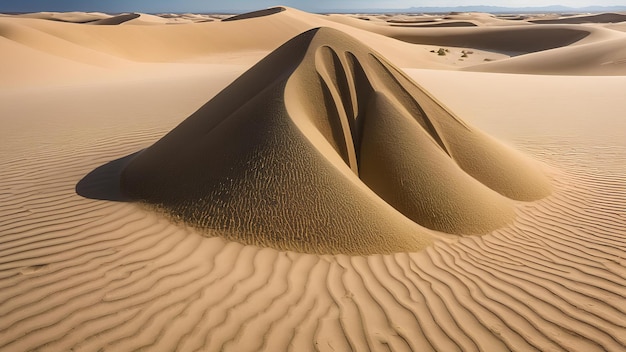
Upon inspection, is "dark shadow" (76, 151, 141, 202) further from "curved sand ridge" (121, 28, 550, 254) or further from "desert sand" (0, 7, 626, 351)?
"curved sand ridge" (121, 28, 550, 254)

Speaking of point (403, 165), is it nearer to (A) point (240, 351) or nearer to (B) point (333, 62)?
(B) point (333, 62)

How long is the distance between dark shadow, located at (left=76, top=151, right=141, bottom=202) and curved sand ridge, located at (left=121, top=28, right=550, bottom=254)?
7.6 inches

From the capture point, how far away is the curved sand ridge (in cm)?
454

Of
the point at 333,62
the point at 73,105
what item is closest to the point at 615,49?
the point at 333,62

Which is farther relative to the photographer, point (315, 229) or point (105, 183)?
point (105, 183)

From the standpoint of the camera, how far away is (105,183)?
20.4ft

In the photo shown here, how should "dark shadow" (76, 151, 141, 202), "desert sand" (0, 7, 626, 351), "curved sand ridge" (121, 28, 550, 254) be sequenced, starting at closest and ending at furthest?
"desert sand" (0, 7, 626, 351)
"curved sand ridge" (121, 28, 550, 254)
"dark shadow" (76, 151, 141, 202)

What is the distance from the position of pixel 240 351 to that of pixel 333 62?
433 cm

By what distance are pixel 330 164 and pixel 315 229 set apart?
0.87 meters

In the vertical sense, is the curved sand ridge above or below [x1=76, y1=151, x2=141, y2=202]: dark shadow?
above

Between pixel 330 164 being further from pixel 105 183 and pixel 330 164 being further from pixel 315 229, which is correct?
pixel 105 183

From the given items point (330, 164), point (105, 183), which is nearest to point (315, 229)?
point (330, 164)

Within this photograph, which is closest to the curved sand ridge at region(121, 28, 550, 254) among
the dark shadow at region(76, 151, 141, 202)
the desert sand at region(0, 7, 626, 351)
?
the desert sand at region(0, 7, 626, 351)

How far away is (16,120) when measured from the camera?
11.0 meters
